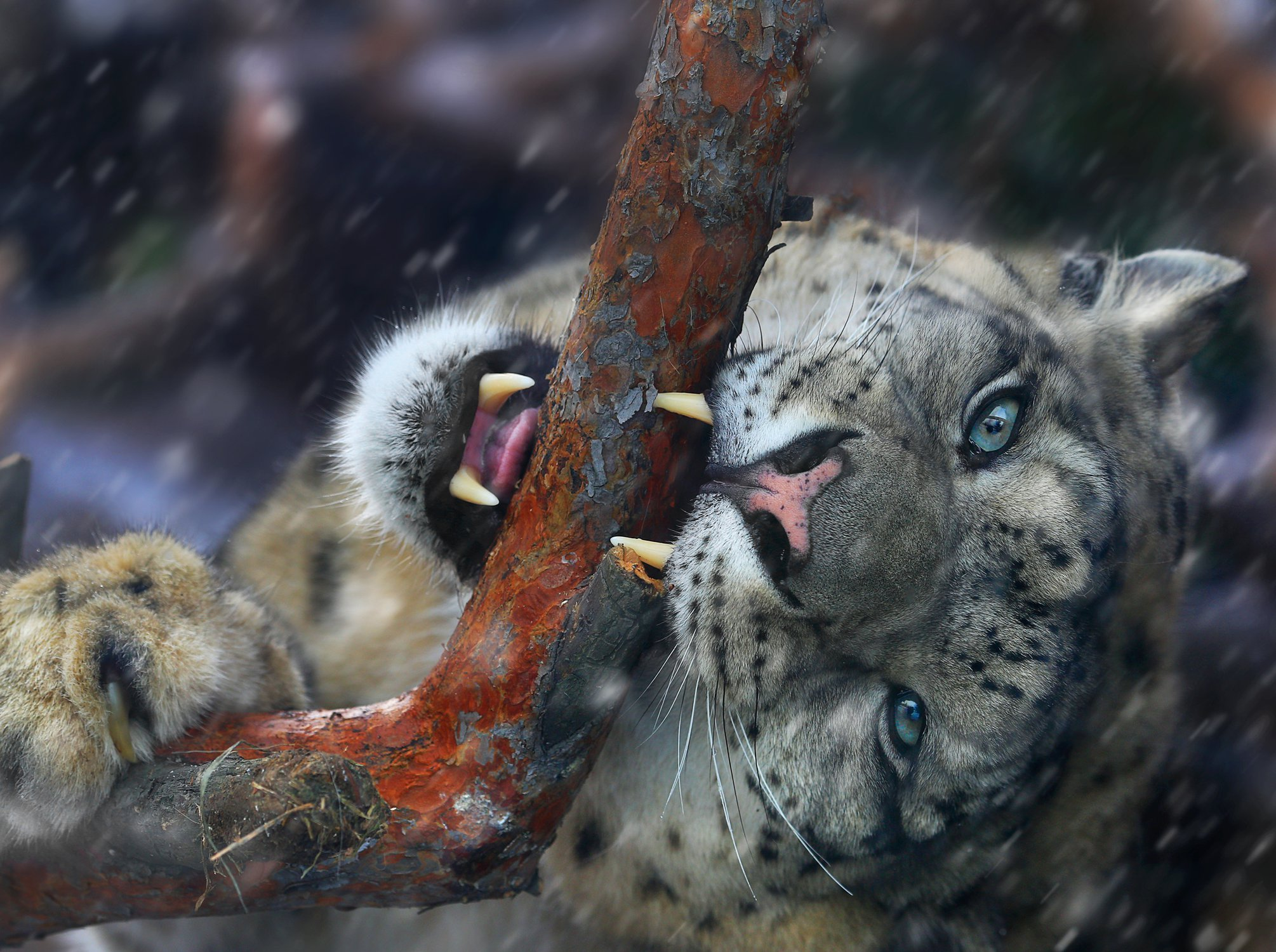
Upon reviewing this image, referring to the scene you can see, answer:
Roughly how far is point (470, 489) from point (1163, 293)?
133 centimetres

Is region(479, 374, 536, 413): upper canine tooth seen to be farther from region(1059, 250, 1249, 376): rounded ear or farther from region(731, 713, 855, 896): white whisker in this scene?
region(1059, 250, 1249, 376): rounded ear

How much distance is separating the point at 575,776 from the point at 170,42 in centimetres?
284

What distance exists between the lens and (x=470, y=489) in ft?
4.37

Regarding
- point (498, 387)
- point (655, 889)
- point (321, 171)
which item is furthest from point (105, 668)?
point (321, 171)

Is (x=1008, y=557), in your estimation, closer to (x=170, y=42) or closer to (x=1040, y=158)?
(x=1040, y=158)

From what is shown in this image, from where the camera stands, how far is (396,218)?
10.4ft

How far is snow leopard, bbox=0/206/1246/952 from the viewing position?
1.25m

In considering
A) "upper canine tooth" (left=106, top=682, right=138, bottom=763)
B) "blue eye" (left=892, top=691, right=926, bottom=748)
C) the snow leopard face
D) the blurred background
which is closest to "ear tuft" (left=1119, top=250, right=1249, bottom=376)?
the snow leopard face

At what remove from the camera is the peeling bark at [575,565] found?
1.03 m

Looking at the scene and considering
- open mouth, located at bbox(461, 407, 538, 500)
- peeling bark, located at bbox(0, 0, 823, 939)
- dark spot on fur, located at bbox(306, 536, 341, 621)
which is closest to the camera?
peeling bark, located at bbox(0, 0, 823, 939)

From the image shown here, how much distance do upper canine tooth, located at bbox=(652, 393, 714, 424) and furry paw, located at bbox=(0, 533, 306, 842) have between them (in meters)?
0.66

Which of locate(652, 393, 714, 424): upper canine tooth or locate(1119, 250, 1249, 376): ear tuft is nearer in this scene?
locate(652, 393, 714, 424): upper canine tooth

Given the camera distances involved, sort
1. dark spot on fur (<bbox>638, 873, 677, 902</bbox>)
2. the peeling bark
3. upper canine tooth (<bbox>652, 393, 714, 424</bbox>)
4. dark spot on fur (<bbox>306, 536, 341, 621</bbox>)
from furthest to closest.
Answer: dark spot on fur (<bbox>306, 536, 341, 621</bbox>), dark spot on fur (<bbox>638, 873, 677, 902</bbox>), upper canine tooth (<bbox>652, 393, 714, 424</bbox>), the peeling bark

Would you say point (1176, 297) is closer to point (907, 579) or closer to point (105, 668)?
point (907, 579)
